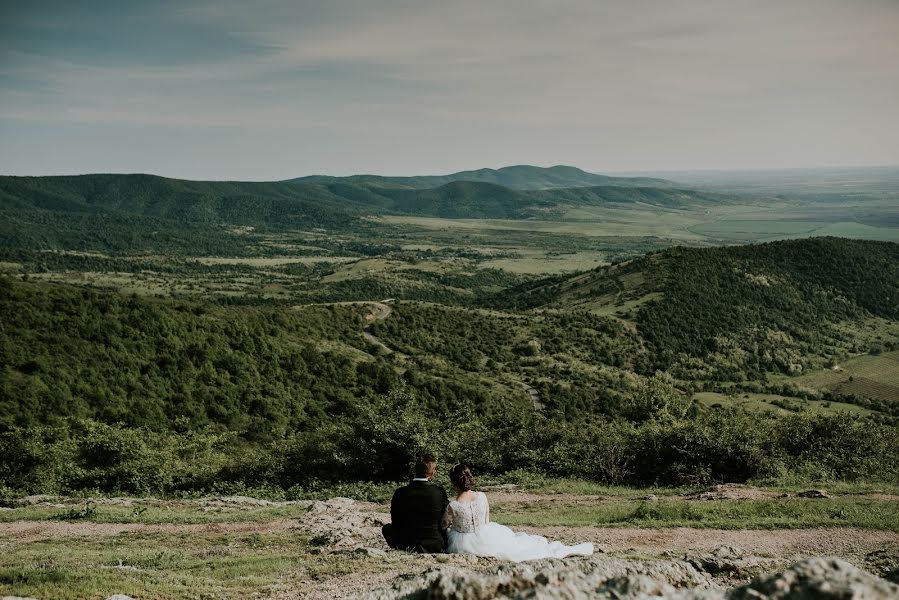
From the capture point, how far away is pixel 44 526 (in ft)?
63.0

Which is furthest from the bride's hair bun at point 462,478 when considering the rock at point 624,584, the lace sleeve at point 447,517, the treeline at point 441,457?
the treeline at point 441,457

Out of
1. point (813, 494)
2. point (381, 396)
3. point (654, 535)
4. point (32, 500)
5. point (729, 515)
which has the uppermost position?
point (654, 535)

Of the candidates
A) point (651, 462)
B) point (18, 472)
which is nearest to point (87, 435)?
point (18, 472)

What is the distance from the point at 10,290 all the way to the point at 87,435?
2588cm

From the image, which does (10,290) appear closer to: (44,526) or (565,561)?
(44,526)

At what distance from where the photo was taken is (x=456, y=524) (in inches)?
478

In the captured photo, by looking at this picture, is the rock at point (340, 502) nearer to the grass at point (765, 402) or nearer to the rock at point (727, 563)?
the rock at point (727, 563)

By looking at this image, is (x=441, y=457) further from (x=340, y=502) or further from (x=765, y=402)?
(x=765, y=402)

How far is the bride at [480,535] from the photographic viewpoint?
11.8 m

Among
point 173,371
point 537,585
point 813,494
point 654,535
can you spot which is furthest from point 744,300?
point 537,585

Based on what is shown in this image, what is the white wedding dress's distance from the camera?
11.9m

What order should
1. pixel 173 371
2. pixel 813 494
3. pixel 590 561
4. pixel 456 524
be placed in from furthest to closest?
pixel 173 371 < pixel 813 494 < pixel 456 524 < pixel 590 561

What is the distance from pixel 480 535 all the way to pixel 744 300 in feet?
405

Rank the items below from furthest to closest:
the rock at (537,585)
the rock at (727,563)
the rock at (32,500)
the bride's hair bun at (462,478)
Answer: the rock at (32,500) → the rock at (727,563) → the bride's hair bun at (462,478) → the rock at (537,585)
